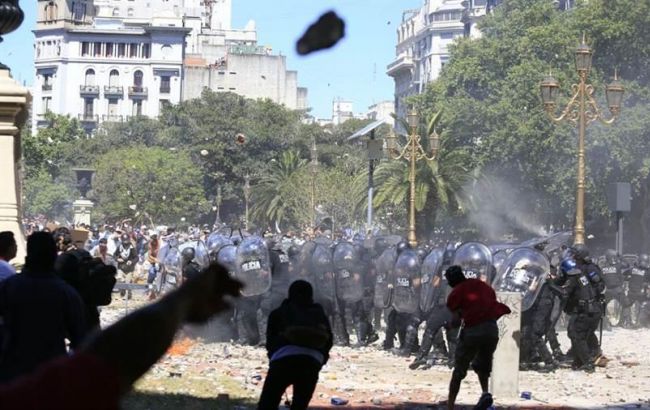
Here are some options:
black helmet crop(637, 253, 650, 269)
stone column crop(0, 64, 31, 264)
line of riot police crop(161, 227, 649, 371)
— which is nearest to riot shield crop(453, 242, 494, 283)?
line of riot police crop(161, 227, 649, 371)

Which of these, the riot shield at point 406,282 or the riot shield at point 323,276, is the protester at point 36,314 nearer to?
Result: the riot shield at point 406,282

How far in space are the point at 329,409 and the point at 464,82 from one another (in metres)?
55.3

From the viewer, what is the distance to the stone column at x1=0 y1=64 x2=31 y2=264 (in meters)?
13.0

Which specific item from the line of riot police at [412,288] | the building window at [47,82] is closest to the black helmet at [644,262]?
the line of riot police at [412,288]

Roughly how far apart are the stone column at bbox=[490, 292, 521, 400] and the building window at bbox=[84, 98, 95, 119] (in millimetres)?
142574

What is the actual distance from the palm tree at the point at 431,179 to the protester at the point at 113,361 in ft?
169

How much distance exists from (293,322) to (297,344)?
14cm

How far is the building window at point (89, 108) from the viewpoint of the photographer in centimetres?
15562

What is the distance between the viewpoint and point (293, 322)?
8547 mm

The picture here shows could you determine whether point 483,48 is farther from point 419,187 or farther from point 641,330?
point 641,330

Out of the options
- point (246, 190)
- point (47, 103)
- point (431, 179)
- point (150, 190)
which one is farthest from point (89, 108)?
point (431, 179)

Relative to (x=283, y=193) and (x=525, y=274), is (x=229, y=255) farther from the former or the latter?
(x=283, y=193)

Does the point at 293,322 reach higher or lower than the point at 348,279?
higher

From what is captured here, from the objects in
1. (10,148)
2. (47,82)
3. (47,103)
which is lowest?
(10,148)
